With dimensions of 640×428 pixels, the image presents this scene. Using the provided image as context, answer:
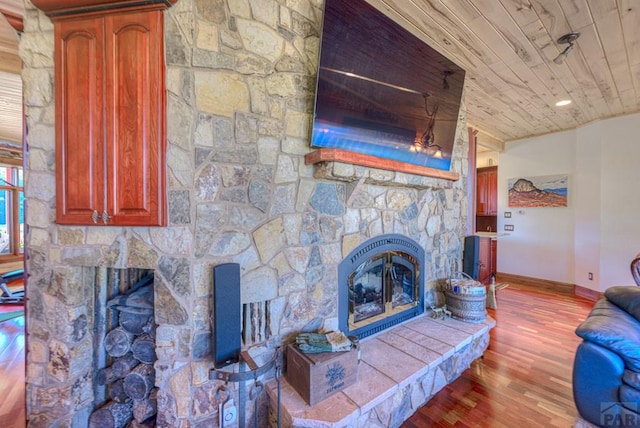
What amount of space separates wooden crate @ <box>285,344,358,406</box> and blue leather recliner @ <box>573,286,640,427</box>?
4.41 ft

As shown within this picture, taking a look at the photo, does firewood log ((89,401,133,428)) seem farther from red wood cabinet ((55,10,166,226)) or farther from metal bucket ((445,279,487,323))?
metal bucket ((445,279,487,323))

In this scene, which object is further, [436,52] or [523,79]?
[523,79]

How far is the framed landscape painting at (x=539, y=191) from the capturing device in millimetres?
4188

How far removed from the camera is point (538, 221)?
14.6 feet

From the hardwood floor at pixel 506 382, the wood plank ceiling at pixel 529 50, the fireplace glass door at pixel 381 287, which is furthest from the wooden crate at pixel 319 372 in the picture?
the wood plank ceiling at pixel 529 50

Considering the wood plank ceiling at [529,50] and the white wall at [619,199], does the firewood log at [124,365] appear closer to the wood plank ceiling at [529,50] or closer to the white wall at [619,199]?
the wood plank ceiling at [529,50]

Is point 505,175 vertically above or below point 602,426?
above

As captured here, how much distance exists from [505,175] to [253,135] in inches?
204

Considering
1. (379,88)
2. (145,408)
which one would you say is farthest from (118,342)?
(379,88)

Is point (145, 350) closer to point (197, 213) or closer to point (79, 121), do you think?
point (197, 213)

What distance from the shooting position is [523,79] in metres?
2.62

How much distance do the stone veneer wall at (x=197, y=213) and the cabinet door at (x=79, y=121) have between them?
74mm

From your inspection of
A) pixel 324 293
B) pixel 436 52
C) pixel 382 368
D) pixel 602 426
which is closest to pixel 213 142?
pixel 324 293

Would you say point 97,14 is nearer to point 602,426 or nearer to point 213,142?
point 213,142
